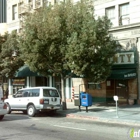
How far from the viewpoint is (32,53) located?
18000 millimetres

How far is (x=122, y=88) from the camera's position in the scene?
21.9m

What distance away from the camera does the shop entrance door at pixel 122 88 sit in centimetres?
2171

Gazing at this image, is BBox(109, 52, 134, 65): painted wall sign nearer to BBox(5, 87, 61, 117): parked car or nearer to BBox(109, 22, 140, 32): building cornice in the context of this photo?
BBox(109, 22, 140, 32): building cornice

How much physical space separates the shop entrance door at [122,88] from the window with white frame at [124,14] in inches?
188

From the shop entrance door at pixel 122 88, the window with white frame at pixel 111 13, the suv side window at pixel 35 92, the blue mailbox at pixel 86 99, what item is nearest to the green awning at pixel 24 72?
the shop entrance door at pixel 122 88

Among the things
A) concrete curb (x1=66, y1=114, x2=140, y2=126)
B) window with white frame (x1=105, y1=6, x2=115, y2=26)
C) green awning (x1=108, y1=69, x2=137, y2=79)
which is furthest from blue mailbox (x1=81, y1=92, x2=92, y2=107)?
window with white frame (x1=105, y1=6, x2=115, y2=26)

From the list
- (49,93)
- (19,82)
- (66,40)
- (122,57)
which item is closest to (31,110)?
(49,93)

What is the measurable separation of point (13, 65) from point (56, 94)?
8803mm

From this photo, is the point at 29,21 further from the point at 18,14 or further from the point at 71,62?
the point at 18,14

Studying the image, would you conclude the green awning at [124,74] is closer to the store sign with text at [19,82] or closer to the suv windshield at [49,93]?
the suv windshield at [49,93]

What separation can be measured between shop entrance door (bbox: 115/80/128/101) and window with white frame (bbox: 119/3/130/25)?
4786 millimetres

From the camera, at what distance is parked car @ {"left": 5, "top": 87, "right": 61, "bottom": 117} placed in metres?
16.1

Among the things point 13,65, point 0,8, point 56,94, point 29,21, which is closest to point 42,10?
point 29,21

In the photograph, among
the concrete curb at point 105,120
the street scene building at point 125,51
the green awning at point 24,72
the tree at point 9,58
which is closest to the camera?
the concrete curb at point 105,120
